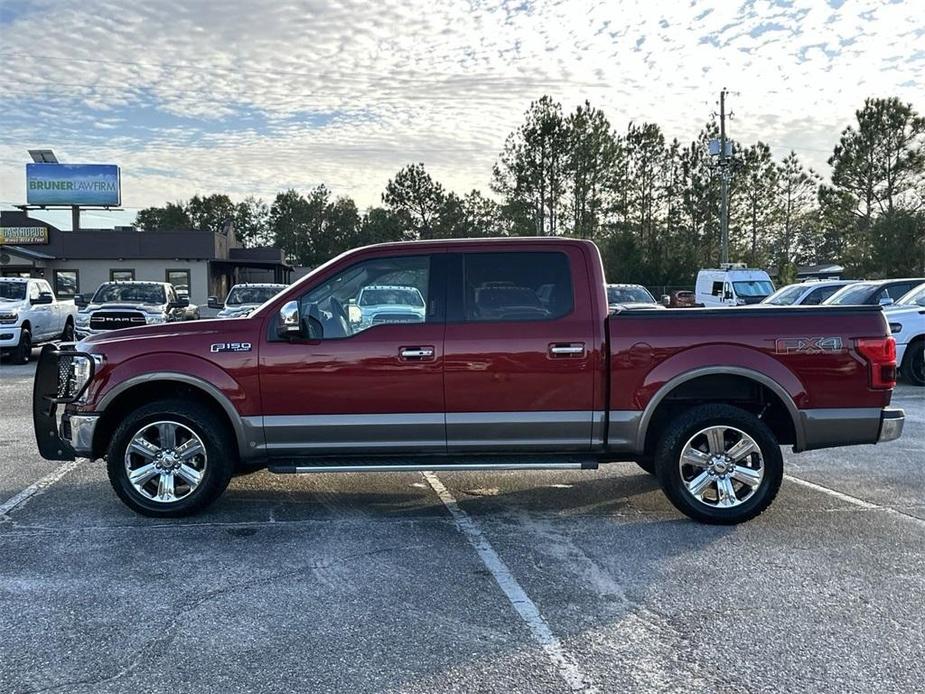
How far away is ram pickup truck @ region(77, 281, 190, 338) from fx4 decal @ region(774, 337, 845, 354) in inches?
542

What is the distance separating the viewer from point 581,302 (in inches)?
216

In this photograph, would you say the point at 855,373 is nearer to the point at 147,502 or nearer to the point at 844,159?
the point at 147,502

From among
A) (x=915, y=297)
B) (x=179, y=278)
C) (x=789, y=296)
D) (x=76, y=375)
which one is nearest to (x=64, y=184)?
(x=179, y=278)

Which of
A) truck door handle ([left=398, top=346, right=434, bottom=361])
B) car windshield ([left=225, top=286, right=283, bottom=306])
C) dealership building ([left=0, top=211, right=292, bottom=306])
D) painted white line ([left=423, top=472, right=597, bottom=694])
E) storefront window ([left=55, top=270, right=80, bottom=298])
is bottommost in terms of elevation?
painted white line ([left=423, top=472, right=597, bottom=694])

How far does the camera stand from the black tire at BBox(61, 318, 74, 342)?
19297mm

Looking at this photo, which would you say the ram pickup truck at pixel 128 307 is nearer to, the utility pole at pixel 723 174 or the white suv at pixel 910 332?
the white suv at pixel 910 332

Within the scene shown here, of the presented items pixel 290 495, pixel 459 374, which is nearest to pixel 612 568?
pixel 459 374

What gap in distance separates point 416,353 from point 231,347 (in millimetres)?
1290

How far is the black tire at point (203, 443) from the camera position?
216 inches

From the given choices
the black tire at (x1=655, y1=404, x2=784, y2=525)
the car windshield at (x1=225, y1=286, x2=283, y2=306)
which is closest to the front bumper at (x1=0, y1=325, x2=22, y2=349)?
the car windshield at (x1=225, y1=286, x2=283, y2=306)

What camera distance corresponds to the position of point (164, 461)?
5.58 metres

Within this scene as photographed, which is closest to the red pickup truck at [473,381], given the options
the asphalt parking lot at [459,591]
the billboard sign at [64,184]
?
the asphalt parking lot at [459,591]

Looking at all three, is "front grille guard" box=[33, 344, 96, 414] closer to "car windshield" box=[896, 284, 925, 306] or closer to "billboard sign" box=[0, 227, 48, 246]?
"car windshield" box=[896, 284, 925, 306]

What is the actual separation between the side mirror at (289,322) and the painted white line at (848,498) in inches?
174
